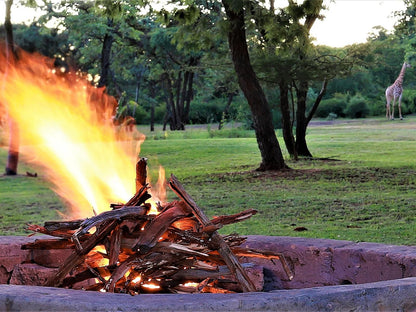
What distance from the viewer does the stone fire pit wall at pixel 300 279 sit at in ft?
6.88

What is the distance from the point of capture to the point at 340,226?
712 cm

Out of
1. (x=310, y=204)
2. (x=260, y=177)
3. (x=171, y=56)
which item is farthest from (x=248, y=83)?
(x=171, y=56)

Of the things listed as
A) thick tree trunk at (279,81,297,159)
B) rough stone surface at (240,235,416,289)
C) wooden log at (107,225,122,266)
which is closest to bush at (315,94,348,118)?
thick tree trunk at (279,81,297,159)

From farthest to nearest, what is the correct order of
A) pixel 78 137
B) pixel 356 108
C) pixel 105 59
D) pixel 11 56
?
pixel 356 108 → pixel 105 59 → pixel 11 56 → pixel 78 137

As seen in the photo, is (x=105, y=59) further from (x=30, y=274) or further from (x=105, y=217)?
(x=105, y=217)

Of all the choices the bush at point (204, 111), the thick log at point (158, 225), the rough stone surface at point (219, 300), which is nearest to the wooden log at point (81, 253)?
the thick log at point (158, 225)

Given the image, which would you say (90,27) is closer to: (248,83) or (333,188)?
(248,83)

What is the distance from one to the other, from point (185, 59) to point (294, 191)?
22.9m

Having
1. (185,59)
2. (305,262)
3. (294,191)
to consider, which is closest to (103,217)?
(305,262)

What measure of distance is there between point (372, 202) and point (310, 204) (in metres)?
0.81

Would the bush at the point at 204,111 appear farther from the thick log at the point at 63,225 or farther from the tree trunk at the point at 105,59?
the thick log at the point at 63,225

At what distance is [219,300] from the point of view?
6.86 ft

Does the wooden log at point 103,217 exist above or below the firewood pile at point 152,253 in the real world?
above

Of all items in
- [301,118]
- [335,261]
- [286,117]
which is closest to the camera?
[335,261]
